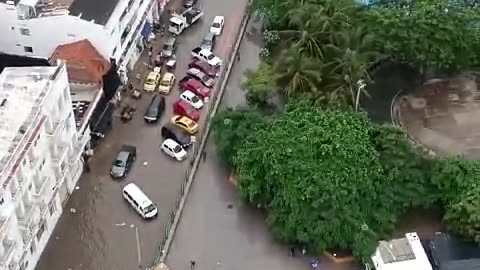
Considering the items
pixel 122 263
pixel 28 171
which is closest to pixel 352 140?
pixel 122 263

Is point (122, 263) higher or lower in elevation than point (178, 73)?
lower

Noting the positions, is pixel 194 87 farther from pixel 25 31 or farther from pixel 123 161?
pixel 25 31

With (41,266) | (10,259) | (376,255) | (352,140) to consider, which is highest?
(352,140)

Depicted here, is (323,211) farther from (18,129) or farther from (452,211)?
(18,129)

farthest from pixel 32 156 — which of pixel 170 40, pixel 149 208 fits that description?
pixel 170 40

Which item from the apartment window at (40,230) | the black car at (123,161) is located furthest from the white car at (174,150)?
the apartment window at (40,230)

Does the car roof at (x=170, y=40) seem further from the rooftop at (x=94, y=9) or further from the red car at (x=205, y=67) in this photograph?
the rooftop at (x=94, y=9)
